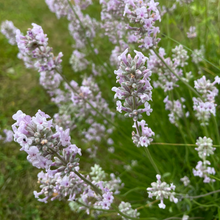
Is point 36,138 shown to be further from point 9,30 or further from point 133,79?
point 9,30

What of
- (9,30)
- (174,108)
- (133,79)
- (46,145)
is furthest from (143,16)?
(9,30)

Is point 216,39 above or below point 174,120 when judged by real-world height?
above

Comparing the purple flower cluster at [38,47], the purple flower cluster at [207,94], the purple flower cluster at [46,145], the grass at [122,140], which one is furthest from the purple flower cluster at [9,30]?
the purple flower cluster at [207,94]

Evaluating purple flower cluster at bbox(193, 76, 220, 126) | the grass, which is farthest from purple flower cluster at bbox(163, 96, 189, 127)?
purple flower cluster at bbox(193, 76, 220, 126)

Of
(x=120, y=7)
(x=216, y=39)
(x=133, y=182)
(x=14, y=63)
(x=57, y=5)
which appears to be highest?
(x=14, y=63)

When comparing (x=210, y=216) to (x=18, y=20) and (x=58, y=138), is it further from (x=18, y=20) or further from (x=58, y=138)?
(x=18, y=20)

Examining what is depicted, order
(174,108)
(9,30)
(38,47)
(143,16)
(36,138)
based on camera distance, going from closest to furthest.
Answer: (36,138) < (143,16) < (38,47) < (174,108) < (9,30)

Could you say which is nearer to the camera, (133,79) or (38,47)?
(133,79)

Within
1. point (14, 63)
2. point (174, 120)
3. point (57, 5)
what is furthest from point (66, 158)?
point (14, 63)

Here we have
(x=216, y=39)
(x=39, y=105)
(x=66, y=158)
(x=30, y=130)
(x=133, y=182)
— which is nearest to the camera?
(x=30, y=130)
